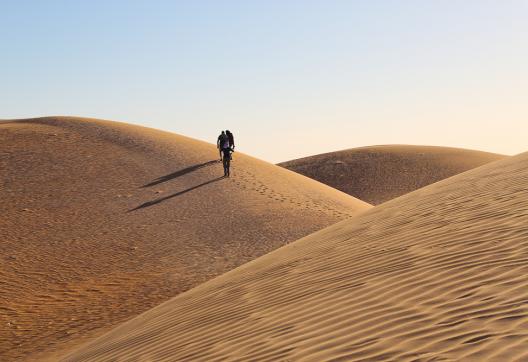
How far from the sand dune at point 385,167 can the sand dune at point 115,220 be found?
64.6 feet

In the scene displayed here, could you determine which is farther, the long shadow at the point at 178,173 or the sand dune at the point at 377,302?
the long shadow at the point at 178,173

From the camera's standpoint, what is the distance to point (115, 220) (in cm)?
1984

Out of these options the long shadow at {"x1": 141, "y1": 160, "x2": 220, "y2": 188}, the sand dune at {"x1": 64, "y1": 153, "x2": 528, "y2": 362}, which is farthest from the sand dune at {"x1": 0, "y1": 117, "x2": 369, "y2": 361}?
the sand dune at {"x1": 64, "y1": 153, "x2": 528, "y2": 362}

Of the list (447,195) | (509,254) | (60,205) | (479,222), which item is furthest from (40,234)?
(509,254)

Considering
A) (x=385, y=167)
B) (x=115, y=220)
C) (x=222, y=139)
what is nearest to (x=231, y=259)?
(x=115, y=220)

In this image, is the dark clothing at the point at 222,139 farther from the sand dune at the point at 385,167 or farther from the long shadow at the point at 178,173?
the sand dune at the point at 385,167

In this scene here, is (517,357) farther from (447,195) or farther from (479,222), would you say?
(447,195)

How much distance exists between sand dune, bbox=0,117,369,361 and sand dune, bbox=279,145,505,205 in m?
19.7

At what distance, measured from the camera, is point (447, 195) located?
11438mm

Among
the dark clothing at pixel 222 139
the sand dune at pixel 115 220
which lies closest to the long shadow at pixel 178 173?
the sand dune at pixel 115 220

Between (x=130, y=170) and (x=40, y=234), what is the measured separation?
22.1 ft

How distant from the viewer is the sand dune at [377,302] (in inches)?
180

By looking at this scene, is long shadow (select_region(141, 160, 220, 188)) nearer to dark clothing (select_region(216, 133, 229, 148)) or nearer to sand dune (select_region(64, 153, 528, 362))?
dark clothing (select_region(216, 133, 229, 148))

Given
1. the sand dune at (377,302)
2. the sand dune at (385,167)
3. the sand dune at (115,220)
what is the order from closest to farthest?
the sand dune at (377,302), the sand dune at (115,220), the sand dune at (385,167)
